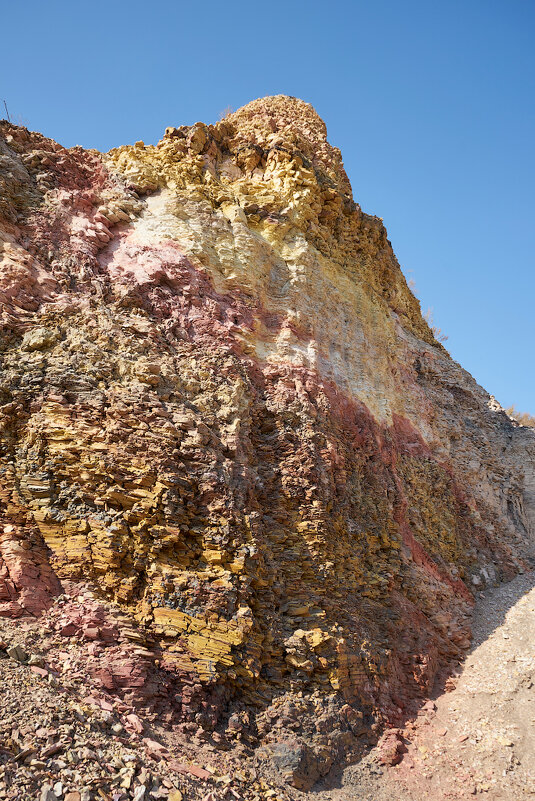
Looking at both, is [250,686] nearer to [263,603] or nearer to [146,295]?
[263,603]

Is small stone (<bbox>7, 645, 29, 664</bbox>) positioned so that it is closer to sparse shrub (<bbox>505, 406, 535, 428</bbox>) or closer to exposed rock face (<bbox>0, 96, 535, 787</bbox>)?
exposed rock face (<bbox>0, 96, 535, 787</bbox>)

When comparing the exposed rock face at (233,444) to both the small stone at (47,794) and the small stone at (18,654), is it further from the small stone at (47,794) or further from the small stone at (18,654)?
the small stone at (47,794)

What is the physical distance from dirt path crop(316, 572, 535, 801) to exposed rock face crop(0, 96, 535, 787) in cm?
56

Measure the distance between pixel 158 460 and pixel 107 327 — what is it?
3.00 metres

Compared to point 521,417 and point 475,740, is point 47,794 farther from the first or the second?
point 521,417

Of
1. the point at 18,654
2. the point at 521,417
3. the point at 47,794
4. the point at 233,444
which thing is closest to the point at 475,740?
the point at 233,444

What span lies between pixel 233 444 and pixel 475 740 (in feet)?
22.9

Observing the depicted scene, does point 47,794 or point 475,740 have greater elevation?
point 47,794

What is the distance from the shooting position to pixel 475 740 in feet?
32.4

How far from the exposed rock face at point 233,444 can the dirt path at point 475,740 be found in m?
0.56

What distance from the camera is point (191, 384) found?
10.8 m

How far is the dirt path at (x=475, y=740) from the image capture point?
8852 mm

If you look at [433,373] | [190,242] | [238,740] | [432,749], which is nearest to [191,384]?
[190,242]

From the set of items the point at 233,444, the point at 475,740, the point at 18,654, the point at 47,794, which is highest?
the point at 233,444
